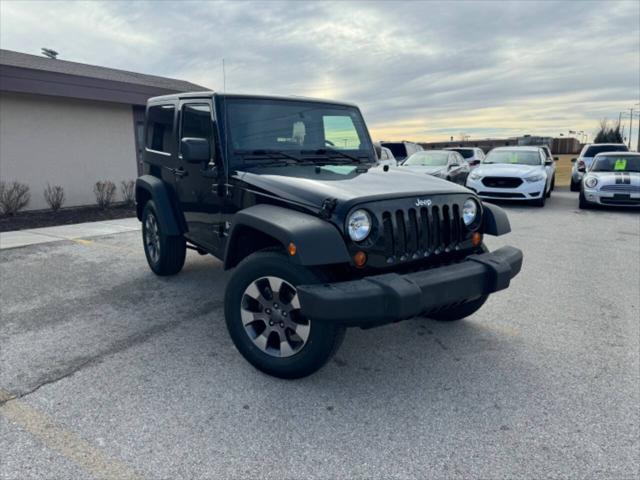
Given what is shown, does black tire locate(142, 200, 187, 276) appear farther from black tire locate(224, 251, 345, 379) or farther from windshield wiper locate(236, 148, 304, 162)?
black tire locate(224, 251, 345, 379)

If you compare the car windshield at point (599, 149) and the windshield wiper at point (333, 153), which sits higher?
the car windshield at point (599, 149)

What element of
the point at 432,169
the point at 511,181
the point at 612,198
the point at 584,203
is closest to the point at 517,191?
the point at 511,181

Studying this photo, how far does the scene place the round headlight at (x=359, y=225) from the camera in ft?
9.37

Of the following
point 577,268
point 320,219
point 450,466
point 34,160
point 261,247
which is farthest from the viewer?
point 34,160

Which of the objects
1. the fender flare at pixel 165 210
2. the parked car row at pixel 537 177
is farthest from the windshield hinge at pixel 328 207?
the parked car row at pixel 537 177

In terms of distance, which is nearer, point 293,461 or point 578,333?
point 293,461

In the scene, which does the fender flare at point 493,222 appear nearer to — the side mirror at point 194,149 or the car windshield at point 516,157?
→ the side mirror at point 194,149

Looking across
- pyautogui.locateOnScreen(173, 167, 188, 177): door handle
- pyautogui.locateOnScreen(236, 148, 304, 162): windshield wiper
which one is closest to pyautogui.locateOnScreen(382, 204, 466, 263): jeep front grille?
pyautogui.locateOnScreen(236, 148, 304, 162): windshield wiper

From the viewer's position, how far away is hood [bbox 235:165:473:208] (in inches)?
119

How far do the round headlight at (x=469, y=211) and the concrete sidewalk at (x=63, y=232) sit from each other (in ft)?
22.1

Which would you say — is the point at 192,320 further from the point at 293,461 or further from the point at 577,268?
the point at 577,268

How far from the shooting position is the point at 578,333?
13.1ft

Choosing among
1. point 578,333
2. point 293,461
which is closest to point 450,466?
point 293,461

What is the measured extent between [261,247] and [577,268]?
473 cm
